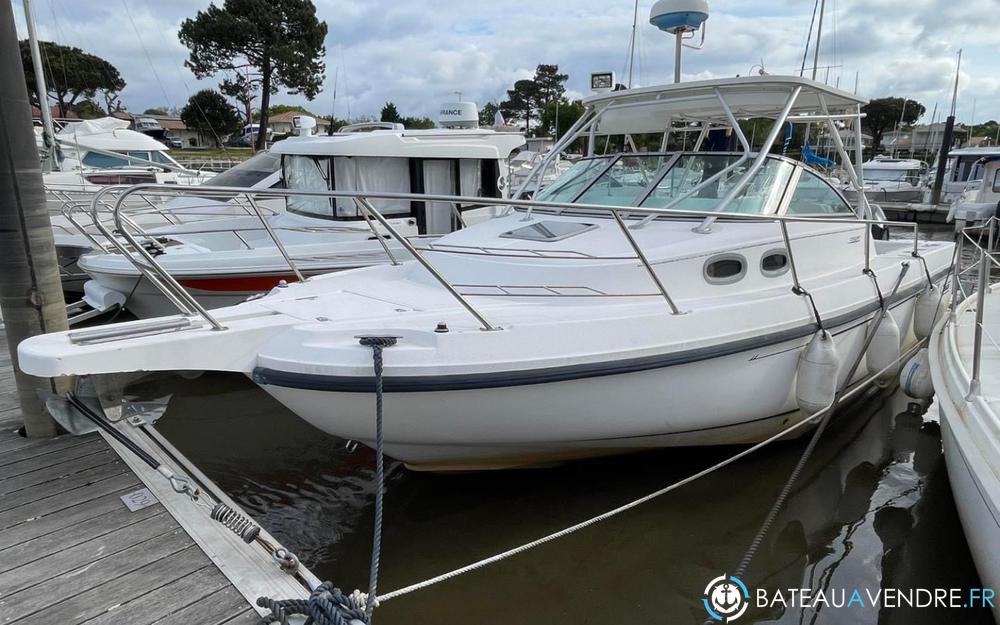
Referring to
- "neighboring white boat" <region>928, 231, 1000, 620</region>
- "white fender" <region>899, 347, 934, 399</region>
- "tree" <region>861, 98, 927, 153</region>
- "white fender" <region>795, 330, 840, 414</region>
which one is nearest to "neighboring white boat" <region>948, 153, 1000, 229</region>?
"white fender" <region>899, 347, 934, 399</region>

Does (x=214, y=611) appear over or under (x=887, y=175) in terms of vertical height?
under

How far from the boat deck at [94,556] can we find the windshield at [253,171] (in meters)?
5.76

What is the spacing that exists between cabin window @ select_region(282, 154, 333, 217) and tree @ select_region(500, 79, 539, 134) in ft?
159

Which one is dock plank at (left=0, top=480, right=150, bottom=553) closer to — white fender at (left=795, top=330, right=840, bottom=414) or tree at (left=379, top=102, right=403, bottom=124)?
white fender at (left=795, top=330, right=840, bottom=414)

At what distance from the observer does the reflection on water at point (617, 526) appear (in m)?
3.01

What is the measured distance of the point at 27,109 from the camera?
10.1 feet

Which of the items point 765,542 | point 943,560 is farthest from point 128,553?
point 943,560

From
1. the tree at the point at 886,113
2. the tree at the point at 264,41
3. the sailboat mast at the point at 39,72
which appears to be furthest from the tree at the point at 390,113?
the tree at the point at 886,113

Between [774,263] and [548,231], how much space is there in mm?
1439

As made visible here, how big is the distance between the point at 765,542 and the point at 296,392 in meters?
2.65

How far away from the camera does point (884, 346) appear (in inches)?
171

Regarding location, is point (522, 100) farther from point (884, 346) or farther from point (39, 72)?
point (884, 346)

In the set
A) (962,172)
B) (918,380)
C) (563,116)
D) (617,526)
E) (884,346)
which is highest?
(563,116)

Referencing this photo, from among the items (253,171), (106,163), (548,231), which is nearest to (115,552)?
(548,231)
